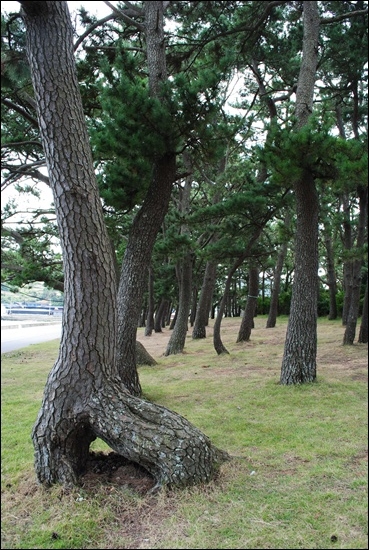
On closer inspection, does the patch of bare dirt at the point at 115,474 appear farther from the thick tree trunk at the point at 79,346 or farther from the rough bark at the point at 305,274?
the rough bark at the point at 305,274

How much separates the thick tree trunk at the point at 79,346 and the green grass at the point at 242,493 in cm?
18

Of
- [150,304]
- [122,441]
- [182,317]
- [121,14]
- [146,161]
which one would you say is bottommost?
[122,441]

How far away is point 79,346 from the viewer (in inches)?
96.9

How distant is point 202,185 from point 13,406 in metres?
9.23

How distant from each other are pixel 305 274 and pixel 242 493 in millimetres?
3314

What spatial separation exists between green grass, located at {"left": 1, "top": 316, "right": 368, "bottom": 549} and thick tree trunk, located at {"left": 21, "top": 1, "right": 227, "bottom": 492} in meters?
0.18

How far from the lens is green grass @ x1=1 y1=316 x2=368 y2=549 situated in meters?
1.87

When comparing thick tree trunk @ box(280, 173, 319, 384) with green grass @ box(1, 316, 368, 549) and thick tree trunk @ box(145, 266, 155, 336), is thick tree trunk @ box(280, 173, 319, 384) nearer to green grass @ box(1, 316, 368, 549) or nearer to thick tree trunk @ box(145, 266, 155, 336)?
green grass @ box(1, 316, 368, 549)

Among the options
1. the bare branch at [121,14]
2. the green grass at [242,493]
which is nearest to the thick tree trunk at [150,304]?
the green grass at [242,493]

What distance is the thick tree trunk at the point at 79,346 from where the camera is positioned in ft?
7.56

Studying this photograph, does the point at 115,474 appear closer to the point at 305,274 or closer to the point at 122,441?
the point at 122,441

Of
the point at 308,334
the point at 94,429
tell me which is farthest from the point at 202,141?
the point at 94,429

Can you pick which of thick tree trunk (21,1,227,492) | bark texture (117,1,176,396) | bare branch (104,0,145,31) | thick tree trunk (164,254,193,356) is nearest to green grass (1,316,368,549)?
thick tree trunk (21,1,227,492)

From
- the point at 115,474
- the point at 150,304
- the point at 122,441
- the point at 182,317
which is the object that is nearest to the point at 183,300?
the point at 182,317
